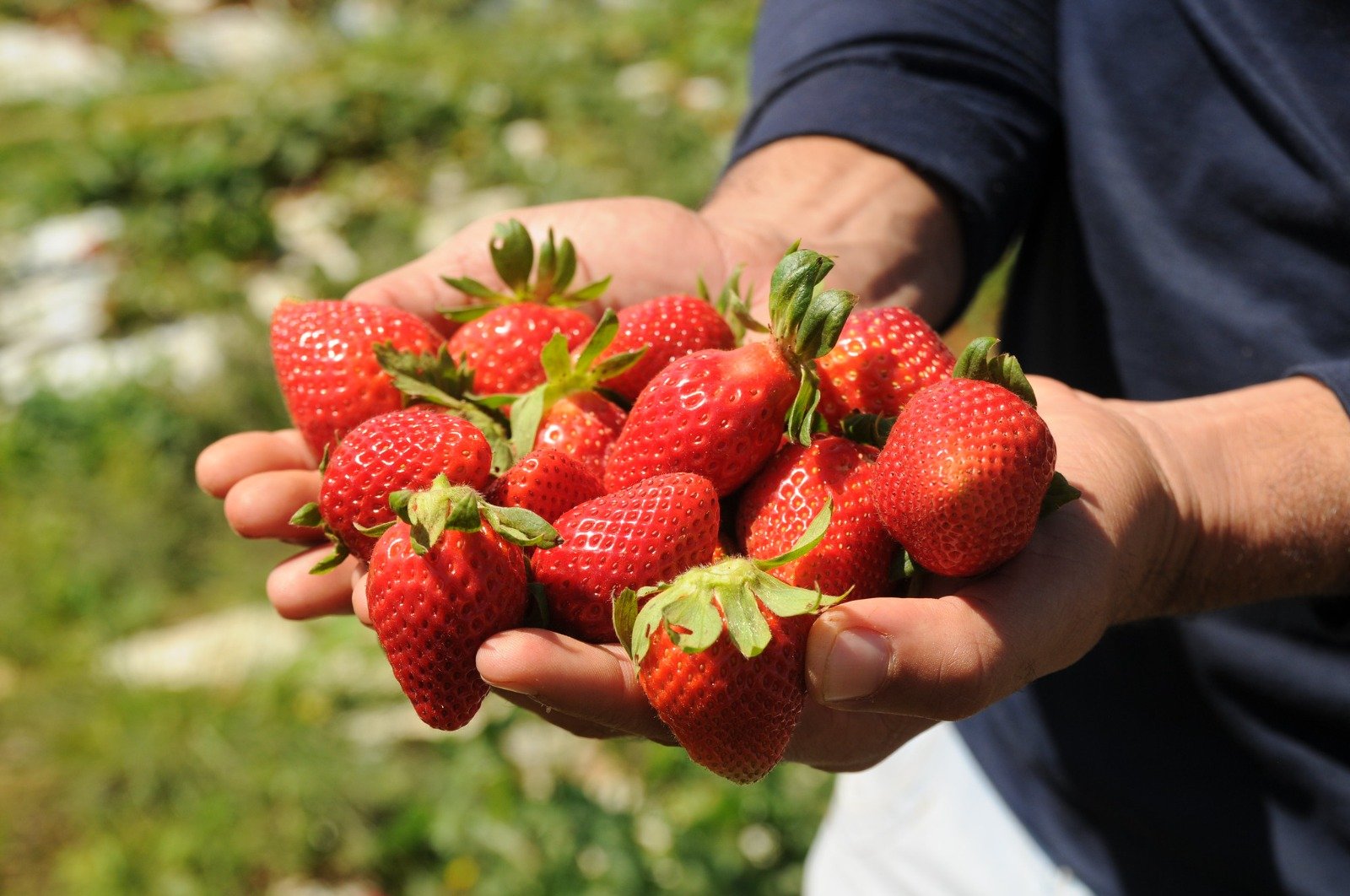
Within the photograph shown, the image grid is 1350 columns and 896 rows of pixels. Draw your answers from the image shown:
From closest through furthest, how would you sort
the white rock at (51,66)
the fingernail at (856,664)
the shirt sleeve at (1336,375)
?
the fingernail at (856,664) → the shirt sleeve at (1336,375) → the white rock at (51,66)

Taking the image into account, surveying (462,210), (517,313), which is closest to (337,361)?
(517,313)

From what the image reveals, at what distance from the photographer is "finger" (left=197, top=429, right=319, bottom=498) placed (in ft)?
6.12

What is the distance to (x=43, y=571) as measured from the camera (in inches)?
150

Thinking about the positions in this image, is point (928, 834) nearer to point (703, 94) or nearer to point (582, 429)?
point (582, 429)

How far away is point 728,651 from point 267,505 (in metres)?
0.82

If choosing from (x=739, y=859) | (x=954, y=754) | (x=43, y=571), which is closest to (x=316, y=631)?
(x=43, y=571)

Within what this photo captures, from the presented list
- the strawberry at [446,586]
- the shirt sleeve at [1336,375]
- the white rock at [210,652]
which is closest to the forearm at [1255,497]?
the shirt sleeve at [1336,375]

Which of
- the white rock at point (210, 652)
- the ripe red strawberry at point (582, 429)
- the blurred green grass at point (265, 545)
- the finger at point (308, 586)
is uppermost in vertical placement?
the ripe red strawberry at point (582, 429)

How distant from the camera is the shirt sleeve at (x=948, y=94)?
2129 millimetres

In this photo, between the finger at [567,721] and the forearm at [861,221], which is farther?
the forearm at [861,221]

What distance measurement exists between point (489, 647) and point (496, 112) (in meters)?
4.75

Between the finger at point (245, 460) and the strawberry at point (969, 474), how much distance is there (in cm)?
100

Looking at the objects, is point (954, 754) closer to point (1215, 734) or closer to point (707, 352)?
point (1215, 734)

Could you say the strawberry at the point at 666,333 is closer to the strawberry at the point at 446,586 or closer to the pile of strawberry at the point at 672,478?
the pile of strawberry at the point at 672,478
